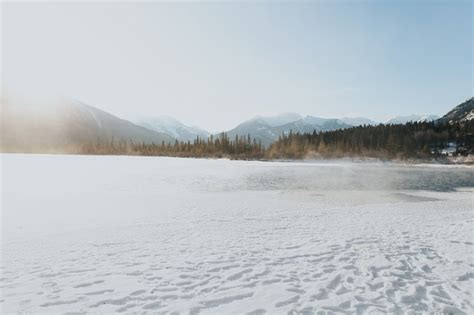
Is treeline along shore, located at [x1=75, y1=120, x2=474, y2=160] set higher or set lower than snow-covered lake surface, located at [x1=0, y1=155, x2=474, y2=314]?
higher

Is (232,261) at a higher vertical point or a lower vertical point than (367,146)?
lower

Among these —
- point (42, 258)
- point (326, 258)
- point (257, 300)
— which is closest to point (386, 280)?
point (326, 258)

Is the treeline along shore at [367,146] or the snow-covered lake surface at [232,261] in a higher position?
the treeline along shore at [367,146]

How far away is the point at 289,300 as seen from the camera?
604 centimetres

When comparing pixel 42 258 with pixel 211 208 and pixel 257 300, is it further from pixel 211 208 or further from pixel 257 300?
pixel 211 208

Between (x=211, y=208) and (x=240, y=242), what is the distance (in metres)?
7.15

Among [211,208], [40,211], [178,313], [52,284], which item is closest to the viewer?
[178,313]

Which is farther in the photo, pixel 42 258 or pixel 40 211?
pixel 40 211

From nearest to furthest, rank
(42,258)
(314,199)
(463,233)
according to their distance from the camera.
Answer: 1. (42,258)
2. (463,233)
3. (314,199)

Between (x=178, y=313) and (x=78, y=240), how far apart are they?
264 inches

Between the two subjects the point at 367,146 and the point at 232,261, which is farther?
the point at 367,146

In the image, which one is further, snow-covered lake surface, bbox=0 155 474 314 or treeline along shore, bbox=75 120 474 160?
treeline along shore, bbox=75 120 474 160

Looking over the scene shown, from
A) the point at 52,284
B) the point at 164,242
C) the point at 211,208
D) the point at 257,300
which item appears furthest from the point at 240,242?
the point at 211,208

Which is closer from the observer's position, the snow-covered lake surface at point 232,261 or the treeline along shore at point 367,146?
the snow-covered lake surface at point 232,261
